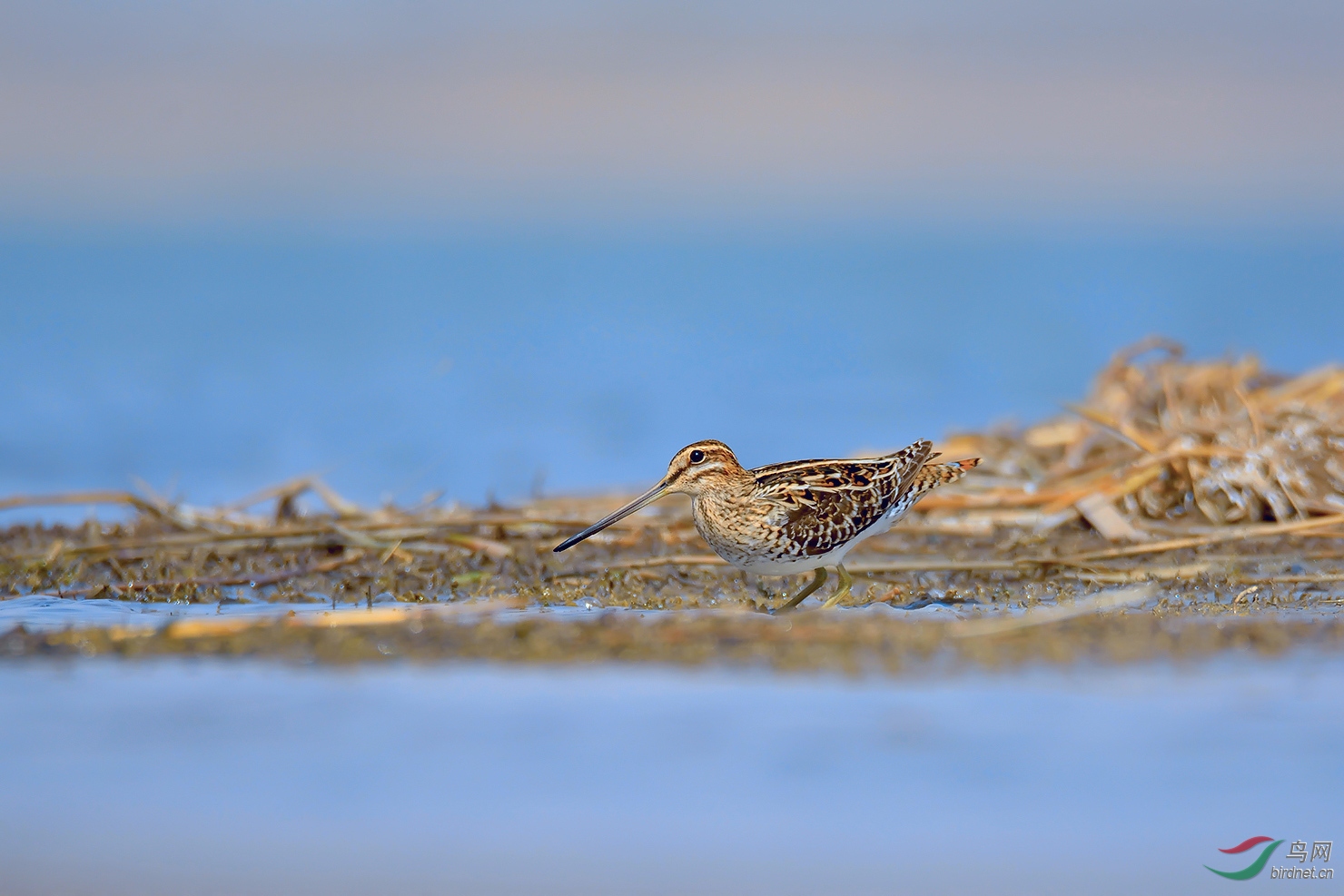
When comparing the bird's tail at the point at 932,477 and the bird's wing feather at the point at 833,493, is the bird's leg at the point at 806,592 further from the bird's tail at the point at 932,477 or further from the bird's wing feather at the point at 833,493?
the bird's tail at the point at 932,477

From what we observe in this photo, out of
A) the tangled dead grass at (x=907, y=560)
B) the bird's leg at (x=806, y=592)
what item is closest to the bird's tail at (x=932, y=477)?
the tangled dead grass at (x=907, y=560)

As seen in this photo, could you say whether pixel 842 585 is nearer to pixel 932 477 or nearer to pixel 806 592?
pixel 806 592

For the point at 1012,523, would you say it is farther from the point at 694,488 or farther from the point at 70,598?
the point at 70,598

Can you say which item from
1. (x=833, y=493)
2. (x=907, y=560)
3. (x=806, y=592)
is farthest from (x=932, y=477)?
(x=806, y=592)

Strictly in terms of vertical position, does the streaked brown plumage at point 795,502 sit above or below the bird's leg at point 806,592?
above

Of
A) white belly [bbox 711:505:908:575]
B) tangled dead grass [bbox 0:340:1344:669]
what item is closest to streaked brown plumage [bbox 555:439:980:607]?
white belly [bbox 711:505:908:575]

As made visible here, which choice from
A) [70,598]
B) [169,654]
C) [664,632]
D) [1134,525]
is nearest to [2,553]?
[70,598]
